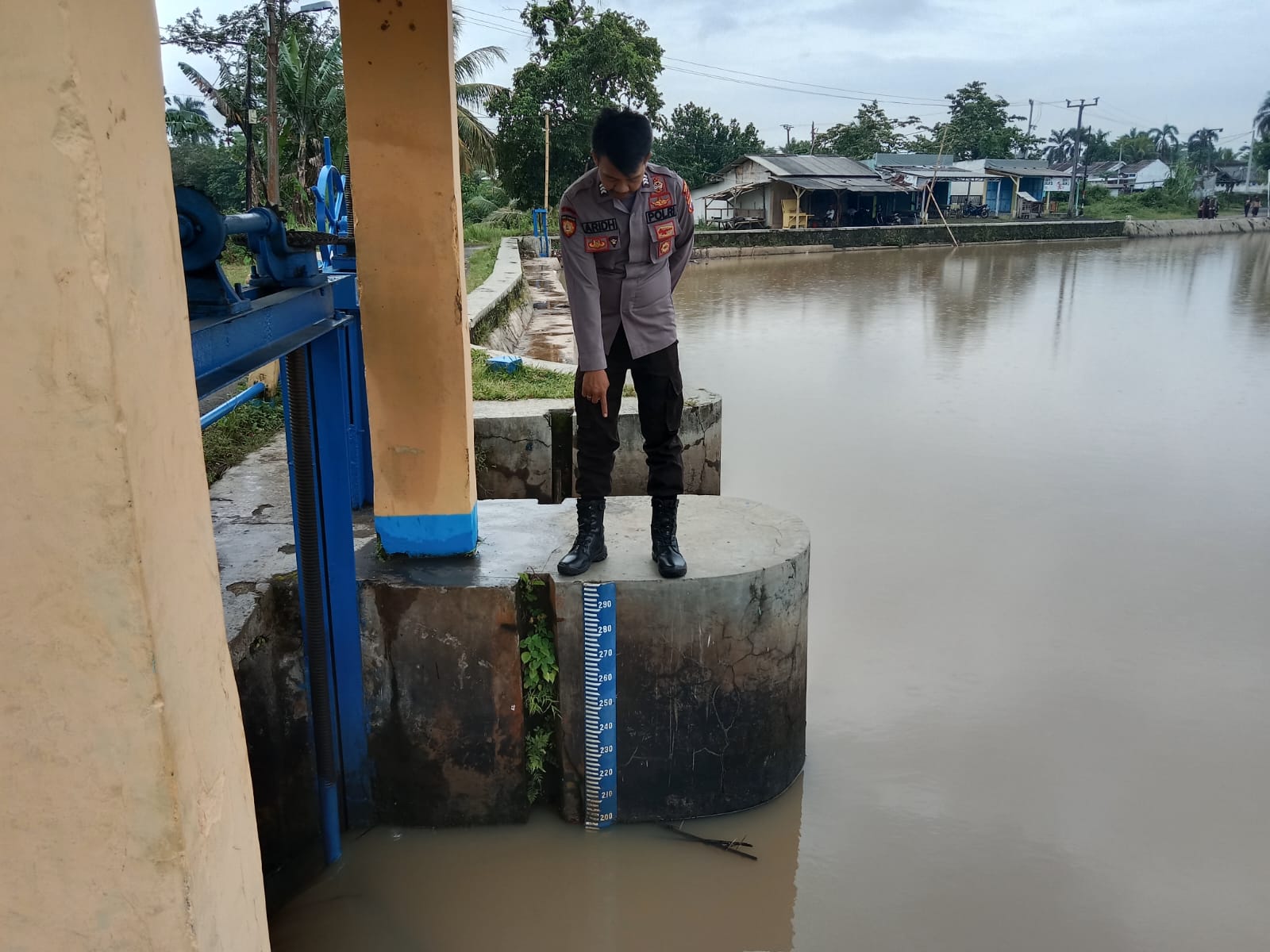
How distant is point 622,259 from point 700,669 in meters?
1.38

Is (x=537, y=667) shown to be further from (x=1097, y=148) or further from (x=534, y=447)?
(x=1097, y=148)

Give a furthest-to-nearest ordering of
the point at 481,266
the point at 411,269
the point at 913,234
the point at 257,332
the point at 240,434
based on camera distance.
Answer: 1. the point at 913,234
2. the point at 481,266
3. the point at 240,434
4. the point at 411,269
5. the point at 257,332

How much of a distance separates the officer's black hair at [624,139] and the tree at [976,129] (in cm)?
4870

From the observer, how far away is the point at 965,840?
11.7ft

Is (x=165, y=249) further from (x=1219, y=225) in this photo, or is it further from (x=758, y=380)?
(x=1219, y=225)

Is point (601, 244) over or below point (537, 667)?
over

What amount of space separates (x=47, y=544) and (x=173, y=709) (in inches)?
11.4

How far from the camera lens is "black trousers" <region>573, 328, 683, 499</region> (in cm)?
321

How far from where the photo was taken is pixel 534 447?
5.18 meters

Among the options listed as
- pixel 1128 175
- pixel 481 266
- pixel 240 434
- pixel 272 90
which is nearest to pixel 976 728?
pixel 240 434

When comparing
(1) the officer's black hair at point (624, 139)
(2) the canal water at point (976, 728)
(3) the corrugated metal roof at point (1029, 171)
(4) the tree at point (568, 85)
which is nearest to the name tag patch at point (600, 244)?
(1) the officer's black hair at point (624, 139)

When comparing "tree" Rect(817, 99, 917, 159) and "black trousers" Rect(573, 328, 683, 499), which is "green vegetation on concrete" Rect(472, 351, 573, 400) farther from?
"tree" Rect(817, 99, 917, 159)

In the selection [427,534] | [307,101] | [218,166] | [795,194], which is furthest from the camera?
[795,194]

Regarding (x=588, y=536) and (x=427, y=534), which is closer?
(x=588, y=536)
